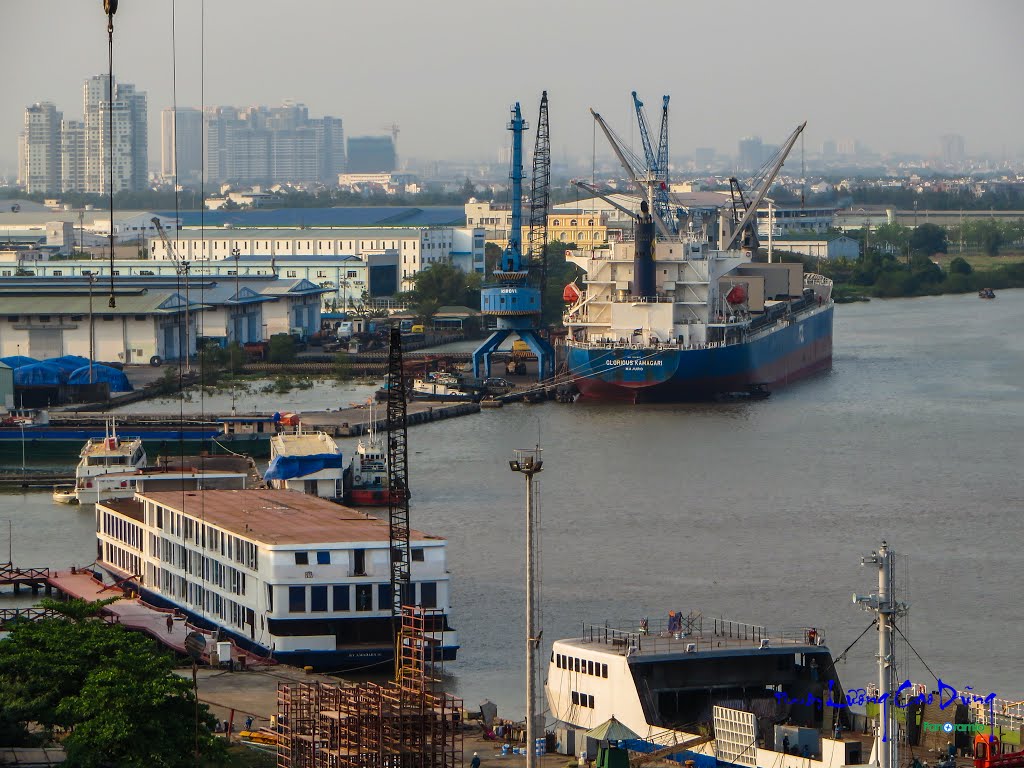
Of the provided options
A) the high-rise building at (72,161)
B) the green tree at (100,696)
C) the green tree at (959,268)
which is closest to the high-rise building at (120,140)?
the high-rise building at (72,161)

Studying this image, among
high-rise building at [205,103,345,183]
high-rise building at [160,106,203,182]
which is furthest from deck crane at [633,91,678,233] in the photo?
high-rise building at [205,103,345,183]

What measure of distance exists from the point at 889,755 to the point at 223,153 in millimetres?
140959

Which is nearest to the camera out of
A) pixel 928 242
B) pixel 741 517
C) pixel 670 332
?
pixel 741 517

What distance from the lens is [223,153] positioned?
146m

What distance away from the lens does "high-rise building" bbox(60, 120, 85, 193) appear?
107875 mm

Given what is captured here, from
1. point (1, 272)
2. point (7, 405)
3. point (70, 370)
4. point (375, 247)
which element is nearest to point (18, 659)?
point (7, 405)

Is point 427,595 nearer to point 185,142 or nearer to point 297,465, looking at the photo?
point 297,465

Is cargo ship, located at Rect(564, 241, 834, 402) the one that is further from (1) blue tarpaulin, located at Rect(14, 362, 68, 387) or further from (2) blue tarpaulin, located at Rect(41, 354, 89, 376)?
(1) blue tarpaulin, located at Rect(14, 362, 68, 387)

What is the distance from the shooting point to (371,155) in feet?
520

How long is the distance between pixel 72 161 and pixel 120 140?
3228 millimetres

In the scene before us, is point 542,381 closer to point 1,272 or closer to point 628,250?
point 628,250

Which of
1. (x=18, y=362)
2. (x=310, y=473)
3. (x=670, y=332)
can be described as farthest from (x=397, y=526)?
(x=18, y=362)

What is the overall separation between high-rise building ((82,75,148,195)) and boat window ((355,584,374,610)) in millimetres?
90830

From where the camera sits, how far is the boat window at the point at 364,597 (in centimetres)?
1227
